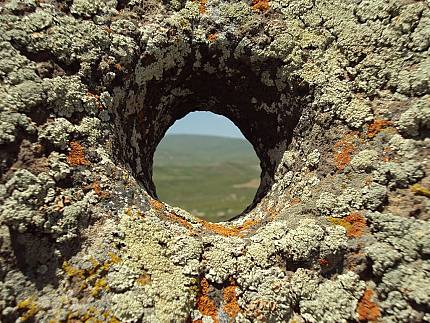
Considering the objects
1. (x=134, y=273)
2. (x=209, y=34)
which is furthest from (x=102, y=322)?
(x=209, y=34)

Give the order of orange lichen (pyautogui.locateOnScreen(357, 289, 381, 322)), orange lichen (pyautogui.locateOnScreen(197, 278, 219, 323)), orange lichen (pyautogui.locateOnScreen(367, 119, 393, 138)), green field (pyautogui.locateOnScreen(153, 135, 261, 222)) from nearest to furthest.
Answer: orange lichen (pyautogui.locateOnScreen(357, 289, 381, 322))
orange lichen (pyautogui.locateOnScreen(197, 278, 219, 323))
orange lichen (pyautogui.locateOnScreen(367, 119, 393, 138))
green field (pyautogui.locateOnScreen(153, 135, 261, 222))

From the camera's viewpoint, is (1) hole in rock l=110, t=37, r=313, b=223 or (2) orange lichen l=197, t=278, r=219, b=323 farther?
(1) hole in rock l=110, t=37, r=313, b=223

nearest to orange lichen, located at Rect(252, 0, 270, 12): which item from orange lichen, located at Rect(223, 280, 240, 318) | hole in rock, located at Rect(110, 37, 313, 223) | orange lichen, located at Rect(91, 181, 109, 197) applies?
hole in rock, located at Rect(110, 37, 313, 223)

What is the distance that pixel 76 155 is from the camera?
305 centimetres

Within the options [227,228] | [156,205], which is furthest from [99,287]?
[227,228]

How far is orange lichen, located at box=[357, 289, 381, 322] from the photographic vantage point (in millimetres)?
2750

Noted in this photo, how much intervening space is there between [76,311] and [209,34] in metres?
2.79

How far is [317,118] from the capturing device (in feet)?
11.6

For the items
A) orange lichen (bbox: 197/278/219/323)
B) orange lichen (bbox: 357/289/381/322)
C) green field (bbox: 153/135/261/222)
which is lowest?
green field (bbox: 153/135/261/222)

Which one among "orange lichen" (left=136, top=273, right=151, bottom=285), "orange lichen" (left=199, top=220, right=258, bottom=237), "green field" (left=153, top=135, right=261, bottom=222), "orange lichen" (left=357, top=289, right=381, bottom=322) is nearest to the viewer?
"orange lichen" (left=357, top=289, right=381, bottom=322)

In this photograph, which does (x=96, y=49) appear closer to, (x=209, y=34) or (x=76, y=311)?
(x=209, y=34)

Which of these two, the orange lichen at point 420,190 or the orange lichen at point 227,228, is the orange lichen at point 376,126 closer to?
the orange lichen at point 420,190

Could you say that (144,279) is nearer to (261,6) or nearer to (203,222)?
(203,222)

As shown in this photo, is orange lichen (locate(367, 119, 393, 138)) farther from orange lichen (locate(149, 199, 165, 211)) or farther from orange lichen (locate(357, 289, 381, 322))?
orange lichen (locate(149, 199, 165, 211))
